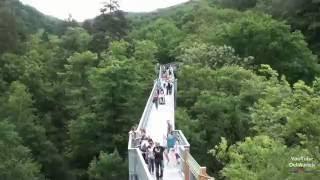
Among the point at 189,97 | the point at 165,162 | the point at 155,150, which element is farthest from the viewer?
the point at 189,97

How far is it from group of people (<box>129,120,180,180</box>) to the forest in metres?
1.92

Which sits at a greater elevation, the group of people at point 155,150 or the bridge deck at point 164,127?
the group of people at point 155,150

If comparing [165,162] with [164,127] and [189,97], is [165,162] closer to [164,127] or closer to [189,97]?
[164,127]

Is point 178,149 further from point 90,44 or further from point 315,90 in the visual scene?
point 90,44

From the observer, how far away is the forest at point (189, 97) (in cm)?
2061

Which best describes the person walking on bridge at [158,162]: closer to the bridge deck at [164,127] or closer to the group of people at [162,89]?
the bridge deck at [164,127]

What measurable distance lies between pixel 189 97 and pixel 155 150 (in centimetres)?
2212

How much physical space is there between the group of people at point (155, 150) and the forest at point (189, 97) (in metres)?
1.92

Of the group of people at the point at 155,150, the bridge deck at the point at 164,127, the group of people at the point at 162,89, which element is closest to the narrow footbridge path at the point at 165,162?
the bridge deck at the point at 164,127

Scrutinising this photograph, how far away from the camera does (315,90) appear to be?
944 inches

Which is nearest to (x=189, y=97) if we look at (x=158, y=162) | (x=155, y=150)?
(x=155, y=150)

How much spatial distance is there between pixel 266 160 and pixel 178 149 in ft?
15.9

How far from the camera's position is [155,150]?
20.3 metres

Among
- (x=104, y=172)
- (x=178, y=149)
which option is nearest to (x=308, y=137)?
(x=178, y=149)
